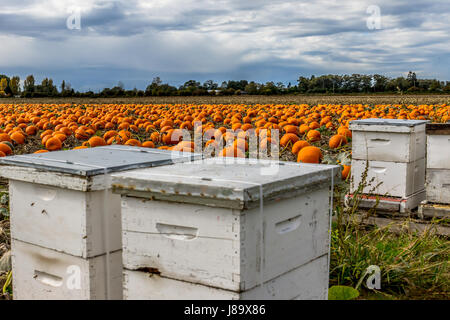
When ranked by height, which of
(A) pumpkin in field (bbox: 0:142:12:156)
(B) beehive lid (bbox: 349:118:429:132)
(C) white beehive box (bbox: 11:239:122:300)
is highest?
(B) beehive lid (bbox: 349:118:429:132)

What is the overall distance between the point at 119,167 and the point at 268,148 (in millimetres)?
5565

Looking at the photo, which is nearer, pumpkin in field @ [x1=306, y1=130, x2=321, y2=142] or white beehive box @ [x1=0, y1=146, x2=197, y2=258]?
white beehive box @ [x1=0, y1=146, x2=197, y2=258]

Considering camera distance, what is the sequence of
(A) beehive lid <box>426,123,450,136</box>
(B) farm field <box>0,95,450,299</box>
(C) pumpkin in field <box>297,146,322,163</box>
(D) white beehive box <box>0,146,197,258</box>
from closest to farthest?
1. (D) white beehive box <box>0,146,197,258</box>
2. (B) farm field <box>0,95,450,299</box>
3. (A) beehive lid <box>426,123,450,136</box>
4. (C) pumpkin in field <box>297,146,322,163</box>

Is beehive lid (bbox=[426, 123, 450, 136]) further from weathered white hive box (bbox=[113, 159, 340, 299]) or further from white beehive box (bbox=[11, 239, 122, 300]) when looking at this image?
white beehive box (bbox=[11, 239, 122, 300])

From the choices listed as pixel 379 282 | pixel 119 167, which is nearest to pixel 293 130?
pixel 379 282

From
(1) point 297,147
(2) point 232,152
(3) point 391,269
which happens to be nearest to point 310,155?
(1) point 297,147

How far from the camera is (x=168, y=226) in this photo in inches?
90.4

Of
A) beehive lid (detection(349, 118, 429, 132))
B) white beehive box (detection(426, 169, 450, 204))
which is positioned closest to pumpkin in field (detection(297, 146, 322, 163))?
beehive lid (detection(349, 118, 429, 132))

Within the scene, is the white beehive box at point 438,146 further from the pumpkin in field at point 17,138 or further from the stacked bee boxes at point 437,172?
the pumpkin in field at point 17,138

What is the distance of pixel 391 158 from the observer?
17.6 ft

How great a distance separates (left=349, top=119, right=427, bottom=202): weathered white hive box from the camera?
529 centimetres

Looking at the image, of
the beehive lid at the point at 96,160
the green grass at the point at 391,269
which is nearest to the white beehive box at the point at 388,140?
the green grass at the point at 391,269

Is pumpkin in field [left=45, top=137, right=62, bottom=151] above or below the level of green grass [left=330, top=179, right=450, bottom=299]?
above
